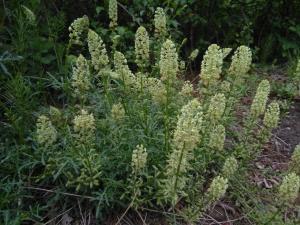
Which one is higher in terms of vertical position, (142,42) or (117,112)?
(142,42)

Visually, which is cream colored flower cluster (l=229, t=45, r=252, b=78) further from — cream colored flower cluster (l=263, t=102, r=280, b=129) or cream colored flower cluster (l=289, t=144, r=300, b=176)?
cream colored flower cluster (l=289, t=144, r=300, b=176)

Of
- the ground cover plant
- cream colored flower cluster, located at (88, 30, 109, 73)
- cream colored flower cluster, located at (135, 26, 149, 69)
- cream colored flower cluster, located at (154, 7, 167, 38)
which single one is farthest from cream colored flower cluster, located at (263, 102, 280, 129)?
cream colored flower cluster, located at (88, 30, 109, 73)

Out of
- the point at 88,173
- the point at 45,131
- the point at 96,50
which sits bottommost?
the point at 88,173

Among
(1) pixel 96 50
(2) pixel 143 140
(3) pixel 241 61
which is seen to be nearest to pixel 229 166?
(2) pixel 143 140

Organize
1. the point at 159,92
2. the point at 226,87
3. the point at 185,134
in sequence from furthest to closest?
the point at 226,87 < the point at 159,92 < the point at 185,134

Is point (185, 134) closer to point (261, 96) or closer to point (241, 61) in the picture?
point (261, 96)

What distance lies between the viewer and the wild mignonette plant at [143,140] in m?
3.33

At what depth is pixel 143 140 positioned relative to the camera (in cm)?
383

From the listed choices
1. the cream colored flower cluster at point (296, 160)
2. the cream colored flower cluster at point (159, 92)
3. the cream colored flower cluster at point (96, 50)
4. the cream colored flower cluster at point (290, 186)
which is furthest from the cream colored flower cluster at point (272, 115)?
the cream colored flower cluster at point (96, 50)

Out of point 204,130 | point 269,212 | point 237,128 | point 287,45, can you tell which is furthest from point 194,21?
point 269,212

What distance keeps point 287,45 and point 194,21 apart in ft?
4.94

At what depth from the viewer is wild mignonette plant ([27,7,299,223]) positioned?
3.33 metres

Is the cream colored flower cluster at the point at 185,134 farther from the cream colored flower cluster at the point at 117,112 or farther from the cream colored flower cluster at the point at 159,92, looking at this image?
the cream colored flower cluster at the point at 117,112

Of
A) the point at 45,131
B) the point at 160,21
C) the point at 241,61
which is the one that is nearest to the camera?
the point at 45,131
